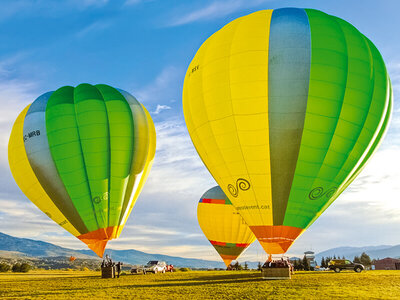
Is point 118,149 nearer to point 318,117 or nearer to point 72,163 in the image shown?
point 72,163

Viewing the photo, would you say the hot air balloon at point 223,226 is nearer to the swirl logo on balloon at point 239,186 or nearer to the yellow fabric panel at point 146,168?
the yellow fabric panel at point 146,168

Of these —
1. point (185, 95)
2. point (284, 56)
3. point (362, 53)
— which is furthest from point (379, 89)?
point (185, 95)

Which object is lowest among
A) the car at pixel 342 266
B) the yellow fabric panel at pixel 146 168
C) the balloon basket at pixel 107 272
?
the balloon basket at pixel 107 272

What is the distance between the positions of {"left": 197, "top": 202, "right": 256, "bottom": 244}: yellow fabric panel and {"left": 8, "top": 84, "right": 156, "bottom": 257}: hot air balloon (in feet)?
58.4

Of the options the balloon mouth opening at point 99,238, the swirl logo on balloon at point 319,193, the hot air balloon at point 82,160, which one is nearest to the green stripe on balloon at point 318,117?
the swirl logo on balloon at point 319,193

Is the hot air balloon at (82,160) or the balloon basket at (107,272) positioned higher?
the hot air balloon at (82,160)

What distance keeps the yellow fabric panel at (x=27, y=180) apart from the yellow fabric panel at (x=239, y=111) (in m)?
11.5

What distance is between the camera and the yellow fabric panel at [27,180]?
92.8 feet

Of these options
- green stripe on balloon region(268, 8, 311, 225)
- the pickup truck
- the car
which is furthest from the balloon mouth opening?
the car

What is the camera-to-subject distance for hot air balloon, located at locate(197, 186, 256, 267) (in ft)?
151

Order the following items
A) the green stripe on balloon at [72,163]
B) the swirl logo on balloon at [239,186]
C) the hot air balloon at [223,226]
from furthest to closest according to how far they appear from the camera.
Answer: the hot air balloon at [223,226] < the green stripe on balloon at [72,163] < the swirl logo on balloon at [239,186]

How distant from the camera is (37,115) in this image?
29.2m

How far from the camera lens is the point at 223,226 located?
46.3 meters

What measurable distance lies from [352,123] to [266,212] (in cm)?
656
